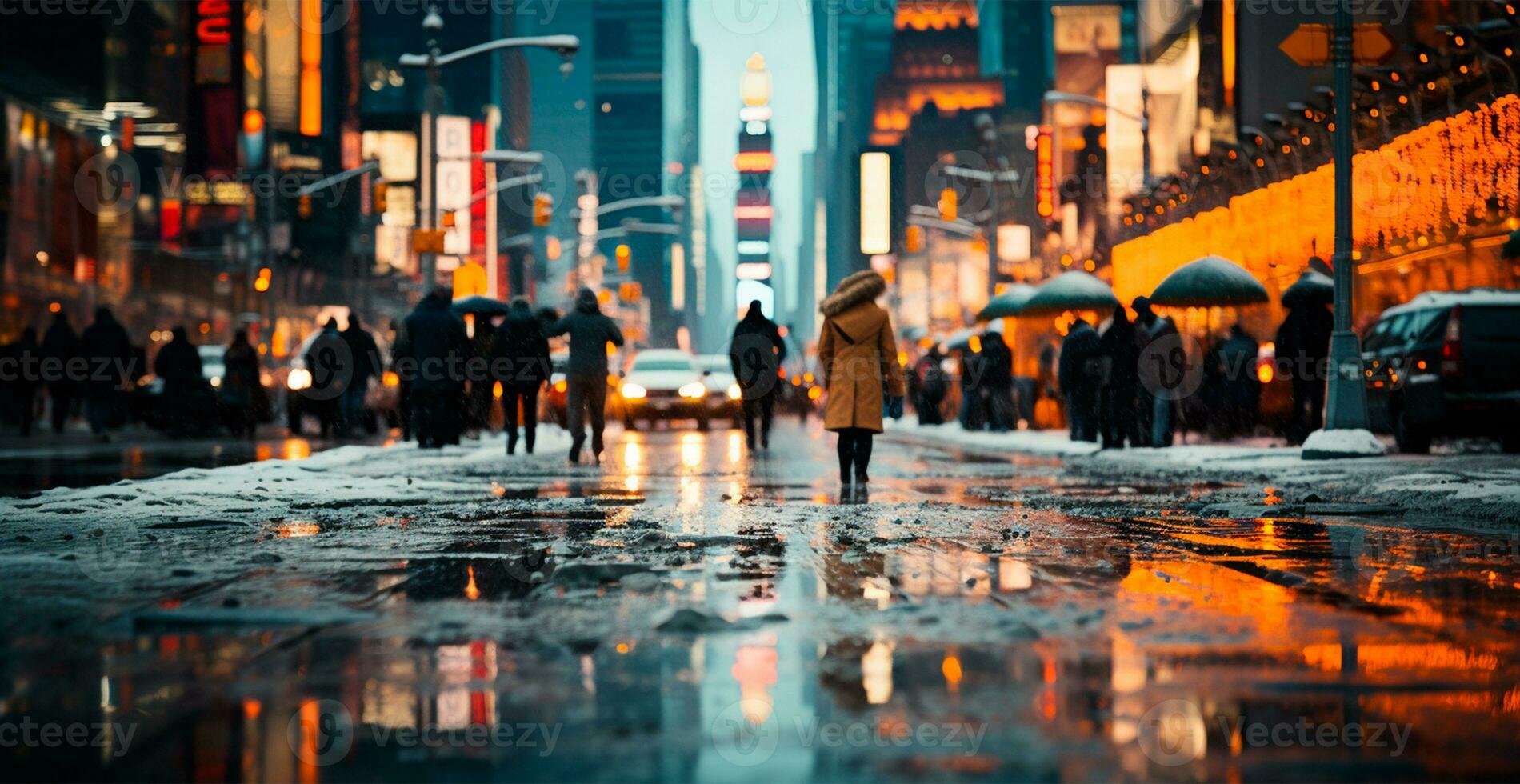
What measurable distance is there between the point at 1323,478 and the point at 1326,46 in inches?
215

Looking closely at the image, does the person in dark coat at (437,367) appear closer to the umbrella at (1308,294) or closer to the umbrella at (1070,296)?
the umbrella at (1308,294)

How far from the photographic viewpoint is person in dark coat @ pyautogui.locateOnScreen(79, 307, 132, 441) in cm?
2673

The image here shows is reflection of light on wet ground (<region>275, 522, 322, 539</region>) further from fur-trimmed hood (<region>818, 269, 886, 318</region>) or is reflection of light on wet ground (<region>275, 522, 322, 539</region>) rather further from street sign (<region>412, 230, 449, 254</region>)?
street sign (<region>412, 230, 449, 254</region>)

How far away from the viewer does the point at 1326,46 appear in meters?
17.7

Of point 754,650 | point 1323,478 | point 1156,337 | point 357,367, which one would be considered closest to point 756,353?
point 1156,337

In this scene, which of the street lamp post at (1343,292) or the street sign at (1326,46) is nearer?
the street sign at (1326,46)

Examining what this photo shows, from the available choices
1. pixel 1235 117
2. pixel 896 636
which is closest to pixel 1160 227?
pixel 1235 117

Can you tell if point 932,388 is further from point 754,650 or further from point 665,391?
point 754,650

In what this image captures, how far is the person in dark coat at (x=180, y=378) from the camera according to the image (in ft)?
92.8

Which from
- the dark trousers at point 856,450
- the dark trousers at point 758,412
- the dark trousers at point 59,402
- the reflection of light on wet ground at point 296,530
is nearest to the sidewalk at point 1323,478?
the dark trousers at point 856,450

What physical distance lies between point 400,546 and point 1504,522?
6.39 m

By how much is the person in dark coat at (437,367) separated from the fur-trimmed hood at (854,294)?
8.38m

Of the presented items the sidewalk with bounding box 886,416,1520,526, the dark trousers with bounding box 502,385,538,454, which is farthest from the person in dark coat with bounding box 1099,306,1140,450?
the dark trousers with bounding box 502,385,538,454

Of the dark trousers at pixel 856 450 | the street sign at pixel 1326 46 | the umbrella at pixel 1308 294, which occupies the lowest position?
the dark trousers at pixel 856 450
